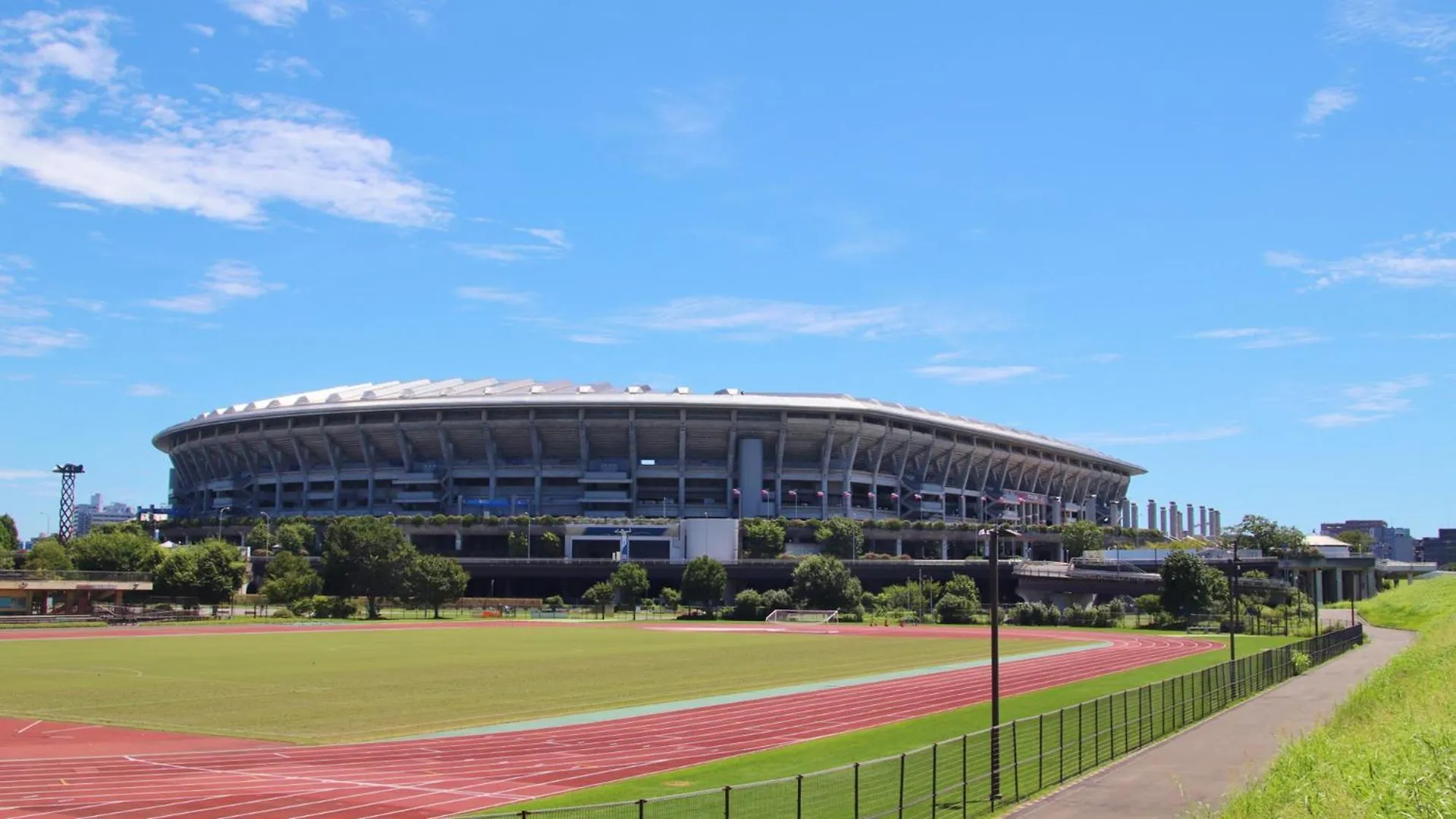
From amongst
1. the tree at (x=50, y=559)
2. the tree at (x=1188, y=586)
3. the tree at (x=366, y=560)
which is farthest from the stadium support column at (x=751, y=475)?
the tree at (x=50, y=559)

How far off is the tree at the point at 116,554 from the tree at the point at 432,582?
2207 centimetres

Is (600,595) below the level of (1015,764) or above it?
below

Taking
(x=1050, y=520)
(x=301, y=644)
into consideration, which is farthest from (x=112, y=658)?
(x=1050, y=520)

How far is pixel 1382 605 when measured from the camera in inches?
3430

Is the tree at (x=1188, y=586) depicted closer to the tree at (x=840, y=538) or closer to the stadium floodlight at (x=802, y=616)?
the stadium floodlight at (x=802, y=616)

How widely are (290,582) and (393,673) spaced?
55.4 metres

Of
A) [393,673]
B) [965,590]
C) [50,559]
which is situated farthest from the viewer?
[50,559]

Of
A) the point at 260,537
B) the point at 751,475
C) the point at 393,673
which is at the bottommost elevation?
the point at 393,673

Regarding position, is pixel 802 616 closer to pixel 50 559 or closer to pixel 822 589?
pixel 822 589

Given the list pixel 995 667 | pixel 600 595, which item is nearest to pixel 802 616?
pixel 600 595

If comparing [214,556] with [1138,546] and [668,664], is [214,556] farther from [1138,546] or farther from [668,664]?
[1138,546]

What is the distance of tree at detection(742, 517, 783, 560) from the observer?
4641 inches

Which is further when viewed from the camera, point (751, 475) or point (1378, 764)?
point (751, 475)

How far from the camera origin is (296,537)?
118 m
